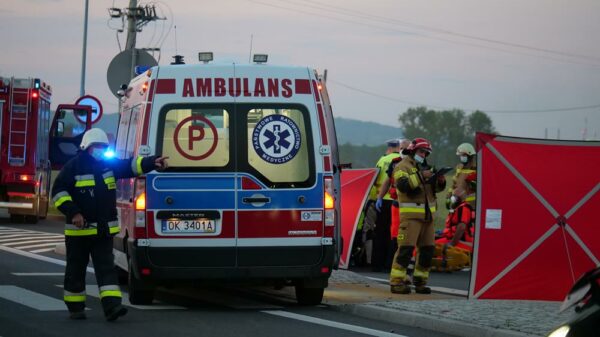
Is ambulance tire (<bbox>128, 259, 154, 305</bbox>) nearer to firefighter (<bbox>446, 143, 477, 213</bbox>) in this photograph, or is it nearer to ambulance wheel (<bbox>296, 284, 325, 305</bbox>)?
ambulance wheel (<bbox>296, 284, 325, 305</bbox>)

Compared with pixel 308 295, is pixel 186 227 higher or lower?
higher

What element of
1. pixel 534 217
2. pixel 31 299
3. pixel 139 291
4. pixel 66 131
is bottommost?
pixel 31 299

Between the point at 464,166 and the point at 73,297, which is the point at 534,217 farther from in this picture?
the point at 464,166

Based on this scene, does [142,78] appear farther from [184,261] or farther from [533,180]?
[533,180]

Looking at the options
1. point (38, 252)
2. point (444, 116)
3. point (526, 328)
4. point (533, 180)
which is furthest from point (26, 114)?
point (444, 116)

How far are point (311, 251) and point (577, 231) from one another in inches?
101

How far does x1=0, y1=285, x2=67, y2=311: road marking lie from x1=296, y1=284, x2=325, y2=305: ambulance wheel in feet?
7.62

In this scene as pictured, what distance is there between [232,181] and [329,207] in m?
0.96

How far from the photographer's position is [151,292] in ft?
40.7

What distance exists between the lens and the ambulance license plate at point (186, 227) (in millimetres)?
11828

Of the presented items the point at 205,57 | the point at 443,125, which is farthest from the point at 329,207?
the point at 443,125

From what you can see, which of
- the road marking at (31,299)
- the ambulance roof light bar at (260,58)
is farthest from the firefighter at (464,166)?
the road marking at (31,299)

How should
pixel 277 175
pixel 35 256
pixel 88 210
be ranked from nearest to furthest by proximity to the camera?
pixel 88 210
pixel 277 175
pixel 35 256

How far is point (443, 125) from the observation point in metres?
166
